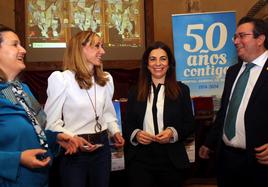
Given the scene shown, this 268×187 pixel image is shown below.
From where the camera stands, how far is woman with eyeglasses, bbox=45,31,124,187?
6.51 ft

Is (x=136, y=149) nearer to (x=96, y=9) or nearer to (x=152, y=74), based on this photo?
(x=152, y=74)

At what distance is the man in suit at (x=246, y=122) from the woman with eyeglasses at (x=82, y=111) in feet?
2.54

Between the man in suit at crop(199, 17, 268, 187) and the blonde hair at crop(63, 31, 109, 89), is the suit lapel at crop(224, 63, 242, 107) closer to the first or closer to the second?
the man in suit at crop(199, 17, 268, 187)

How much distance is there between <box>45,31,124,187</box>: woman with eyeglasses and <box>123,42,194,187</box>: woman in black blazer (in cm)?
28

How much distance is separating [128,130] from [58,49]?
401 centimetres

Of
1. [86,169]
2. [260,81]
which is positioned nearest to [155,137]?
[86,169]

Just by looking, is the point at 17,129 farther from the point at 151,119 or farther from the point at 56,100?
the point at 151,119

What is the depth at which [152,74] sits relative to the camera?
2.44 m

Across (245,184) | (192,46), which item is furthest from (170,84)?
(192,46)

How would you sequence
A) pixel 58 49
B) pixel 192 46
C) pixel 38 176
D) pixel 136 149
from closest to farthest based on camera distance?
pixel 38 176, pixel 136 149, pixel 192 46, pixel 58 49

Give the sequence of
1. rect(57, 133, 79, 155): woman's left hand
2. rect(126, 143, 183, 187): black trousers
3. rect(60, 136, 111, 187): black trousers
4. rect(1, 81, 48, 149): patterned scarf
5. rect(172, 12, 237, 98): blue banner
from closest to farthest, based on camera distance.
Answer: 1. rect(1, 81, 48, 149): patterned scarf
2. rect(57, 133, 79, 155): woman's left hand
3. rect(60, 136, 111, 187): black trousers
4. rect(126, 143, 183, 187): black trousers
5. rect(172, 12, 237, 98): blue banner

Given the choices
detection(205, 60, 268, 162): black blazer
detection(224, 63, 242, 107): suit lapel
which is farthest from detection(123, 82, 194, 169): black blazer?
detection(205, 60, 268, 162): black blazer

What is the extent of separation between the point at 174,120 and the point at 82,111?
0.62 m

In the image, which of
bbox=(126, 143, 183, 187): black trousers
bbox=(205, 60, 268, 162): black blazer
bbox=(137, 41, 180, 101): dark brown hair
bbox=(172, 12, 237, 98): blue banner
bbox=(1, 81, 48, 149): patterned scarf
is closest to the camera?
bbox=(1, 81, 48, 149): patterned scarf
